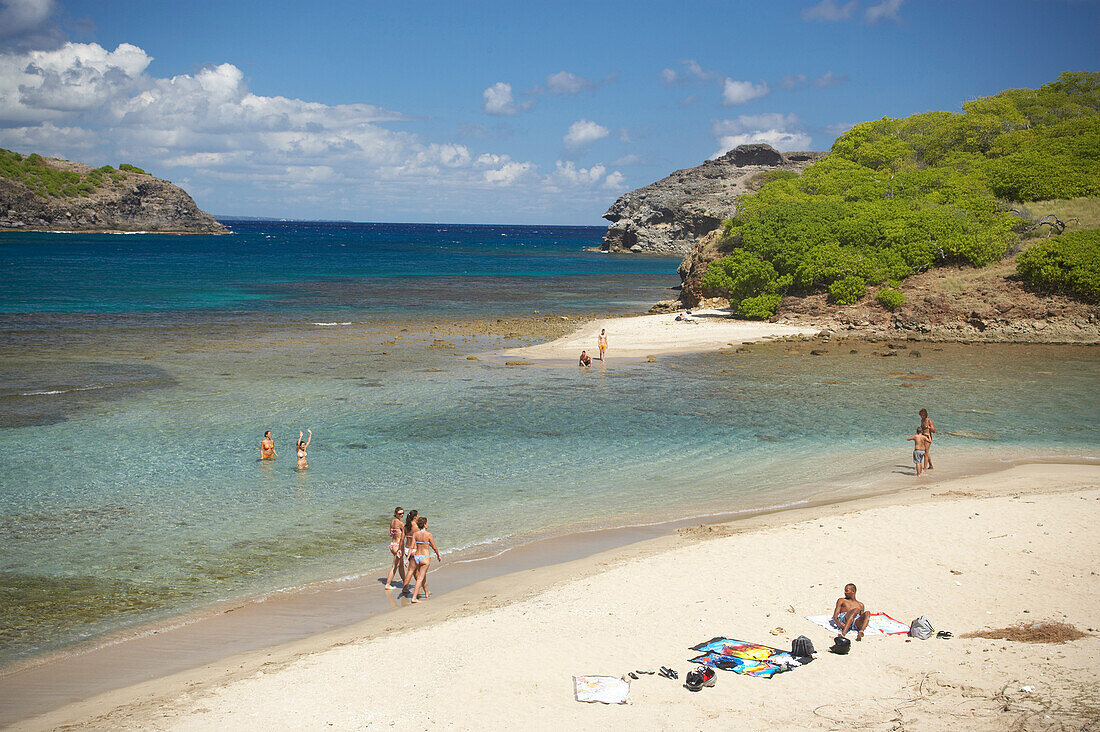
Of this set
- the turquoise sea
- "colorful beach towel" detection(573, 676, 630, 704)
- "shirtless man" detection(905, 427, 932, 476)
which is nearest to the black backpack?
"colorful beach towel" detection(573, 676, 630, 704)

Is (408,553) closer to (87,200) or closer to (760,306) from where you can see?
(760,306)

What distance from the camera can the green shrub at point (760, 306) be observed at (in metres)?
44.4

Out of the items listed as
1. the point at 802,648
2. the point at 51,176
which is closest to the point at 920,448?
the point at 802,648

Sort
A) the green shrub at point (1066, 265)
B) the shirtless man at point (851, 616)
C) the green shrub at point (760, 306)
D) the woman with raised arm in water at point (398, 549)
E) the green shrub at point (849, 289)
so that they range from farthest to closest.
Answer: the green shrub at point (760, 306)
the green shrub at point (849, 289)
the green shrub at point (1066, 265)
the woman with raised arm in water at point (398, 549)
the shirtless man at point (851, 616)

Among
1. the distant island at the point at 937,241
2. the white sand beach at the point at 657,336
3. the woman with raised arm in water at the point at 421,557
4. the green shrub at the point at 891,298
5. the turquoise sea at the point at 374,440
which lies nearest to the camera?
the woman with raised arm in water at the point at 421,557

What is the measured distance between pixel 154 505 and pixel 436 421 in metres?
9.09

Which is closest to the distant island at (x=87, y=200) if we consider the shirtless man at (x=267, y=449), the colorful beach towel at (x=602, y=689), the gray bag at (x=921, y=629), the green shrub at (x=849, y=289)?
the green shrub at (x=849, y=289)

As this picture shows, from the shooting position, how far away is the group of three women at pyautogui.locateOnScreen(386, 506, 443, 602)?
1244 cm

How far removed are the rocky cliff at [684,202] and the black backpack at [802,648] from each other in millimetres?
121286

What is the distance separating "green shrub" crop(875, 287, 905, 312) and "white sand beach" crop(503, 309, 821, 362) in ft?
12.9

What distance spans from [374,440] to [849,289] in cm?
3067

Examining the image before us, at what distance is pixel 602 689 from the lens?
8781mm

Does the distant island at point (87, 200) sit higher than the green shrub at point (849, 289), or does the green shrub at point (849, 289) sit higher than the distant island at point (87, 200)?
the distant island at point (87, 200)

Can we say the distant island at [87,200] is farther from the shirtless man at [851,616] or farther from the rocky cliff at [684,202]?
the shirtless man at [851,616]
